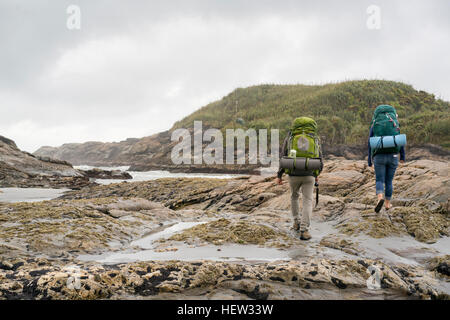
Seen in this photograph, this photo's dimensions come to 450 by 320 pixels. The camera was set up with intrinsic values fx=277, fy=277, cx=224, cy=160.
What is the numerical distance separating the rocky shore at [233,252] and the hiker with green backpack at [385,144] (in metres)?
0.76

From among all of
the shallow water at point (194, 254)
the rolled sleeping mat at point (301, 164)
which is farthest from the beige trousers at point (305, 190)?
the shallow water at point (194, 254)

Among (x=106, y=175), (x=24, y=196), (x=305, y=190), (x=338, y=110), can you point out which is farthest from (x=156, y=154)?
(x=305, y=190)

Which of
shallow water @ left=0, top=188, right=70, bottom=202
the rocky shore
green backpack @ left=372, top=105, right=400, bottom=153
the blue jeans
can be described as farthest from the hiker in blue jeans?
shallow water @ left=0, top=188, right=70, bottom=202

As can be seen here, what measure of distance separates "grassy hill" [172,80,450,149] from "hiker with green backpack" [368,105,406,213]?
79.7 ft

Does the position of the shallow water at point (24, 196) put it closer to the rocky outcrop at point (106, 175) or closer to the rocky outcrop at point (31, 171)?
the rocky outcrop at point (31, 171)

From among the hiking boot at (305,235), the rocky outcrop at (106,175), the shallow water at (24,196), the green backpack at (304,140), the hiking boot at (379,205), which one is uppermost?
the green backpack at (304,140)

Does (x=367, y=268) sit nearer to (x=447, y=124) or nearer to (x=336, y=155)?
(x=336, y=155)

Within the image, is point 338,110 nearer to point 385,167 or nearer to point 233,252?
point 385,167

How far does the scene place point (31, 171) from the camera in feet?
64.1

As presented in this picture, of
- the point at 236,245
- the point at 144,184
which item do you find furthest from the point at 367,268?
the point at 144,184

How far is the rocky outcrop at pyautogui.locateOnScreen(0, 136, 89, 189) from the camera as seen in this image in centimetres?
1770

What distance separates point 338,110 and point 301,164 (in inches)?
1662

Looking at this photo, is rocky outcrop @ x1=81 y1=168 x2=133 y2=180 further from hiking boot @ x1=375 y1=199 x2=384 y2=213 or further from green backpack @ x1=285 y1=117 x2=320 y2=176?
hiking boot @ x1=375 y1=199 x2=384 y2=213

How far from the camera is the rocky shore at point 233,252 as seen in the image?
2793 mm
